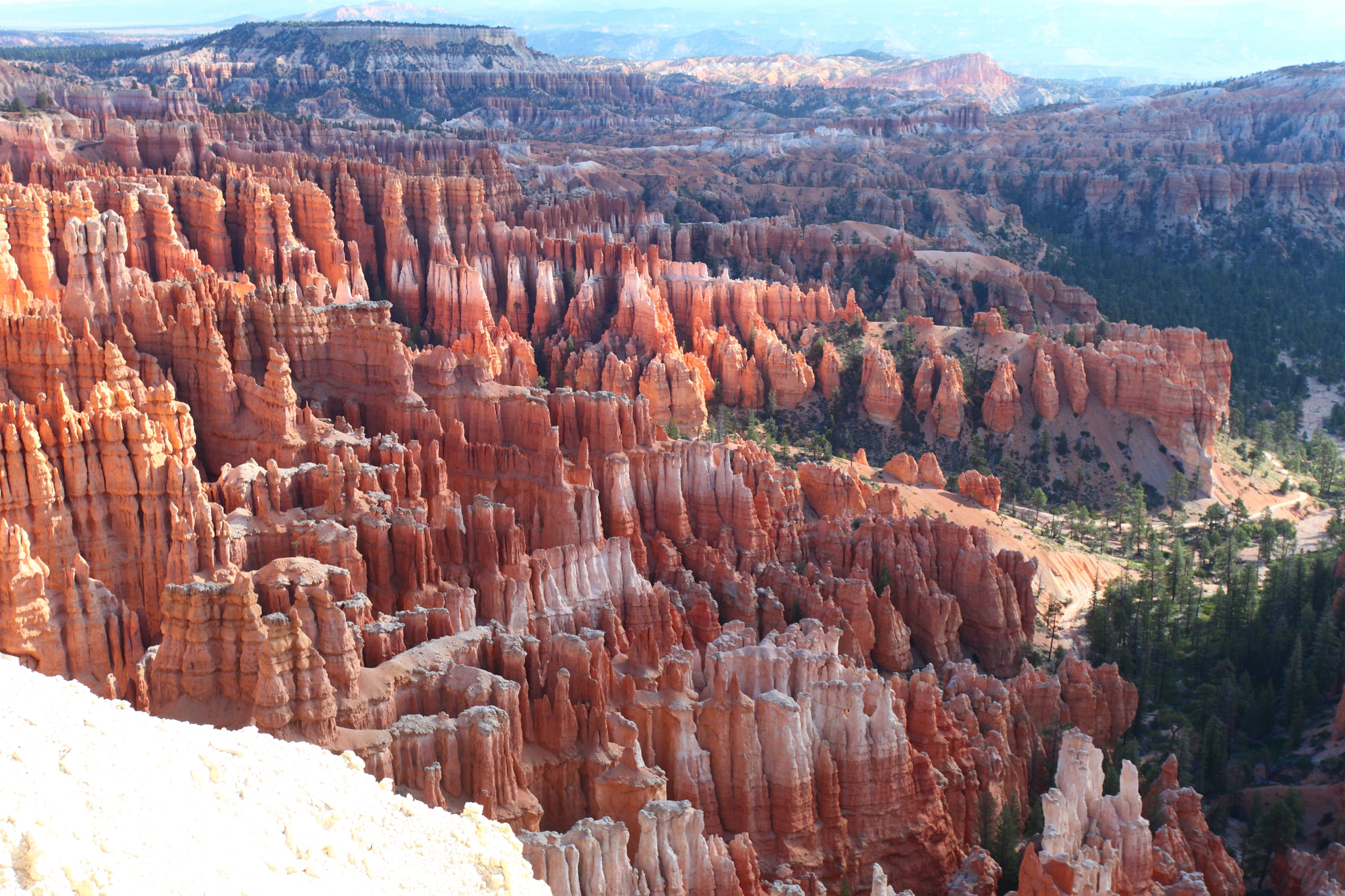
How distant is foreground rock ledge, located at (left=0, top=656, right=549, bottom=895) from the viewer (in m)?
10.4

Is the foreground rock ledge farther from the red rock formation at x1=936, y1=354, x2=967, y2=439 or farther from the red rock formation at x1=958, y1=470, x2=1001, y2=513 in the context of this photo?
the red rock formation at x1=936, y1=354, x2=967, y2=439

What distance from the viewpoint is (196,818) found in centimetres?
1151

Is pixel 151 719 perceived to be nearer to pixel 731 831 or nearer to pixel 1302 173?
pixel 731 831

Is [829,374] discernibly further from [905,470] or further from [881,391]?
[905,470]

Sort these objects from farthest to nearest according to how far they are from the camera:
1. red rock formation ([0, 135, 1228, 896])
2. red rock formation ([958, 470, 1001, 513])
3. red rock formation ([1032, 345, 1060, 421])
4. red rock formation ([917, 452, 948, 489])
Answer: red rock formation ([1032, 345, 1060, 421])
red rock formation ([917, 452, 948, 489])
red rock formation ([958, 470, 1001, 513])
red rock formation ([0, 135, 1228, 896])

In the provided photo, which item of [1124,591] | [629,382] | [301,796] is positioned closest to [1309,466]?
[1124,591]

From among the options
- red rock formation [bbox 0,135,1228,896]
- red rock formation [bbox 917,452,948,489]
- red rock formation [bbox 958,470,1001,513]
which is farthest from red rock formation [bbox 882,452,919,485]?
red rock formation [bbox 958,470,1001,513]

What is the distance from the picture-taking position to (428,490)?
3453 cm

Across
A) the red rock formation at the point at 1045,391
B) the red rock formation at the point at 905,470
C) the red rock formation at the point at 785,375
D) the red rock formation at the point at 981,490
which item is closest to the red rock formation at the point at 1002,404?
the red rock formation at the point at 1045,391

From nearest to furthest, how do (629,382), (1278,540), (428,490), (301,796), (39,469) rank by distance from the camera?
1. (301,796)
2. (39,469)
3. (428,490)
4. (1278,540)
5. (629,382)

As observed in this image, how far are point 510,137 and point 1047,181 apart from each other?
55.5 m

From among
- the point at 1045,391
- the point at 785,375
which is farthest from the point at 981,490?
the point at 785,375

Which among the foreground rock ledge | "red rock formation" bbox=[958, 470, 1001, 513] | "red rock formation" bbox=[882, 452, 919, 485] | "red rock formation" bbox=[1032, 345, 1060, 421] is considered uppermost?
the foreground rock ledge

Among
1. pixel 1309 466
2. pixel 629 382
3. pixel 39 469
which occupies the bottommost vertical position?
pixel 1309 466
